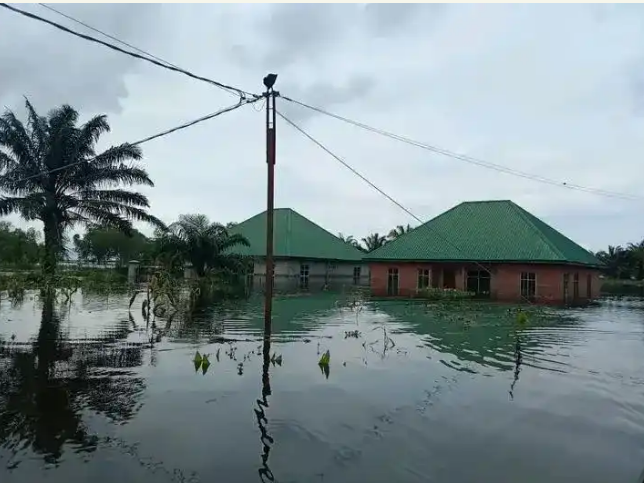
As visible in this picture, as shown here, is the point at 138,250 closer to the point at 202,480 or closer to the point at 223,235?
the point at 223,235

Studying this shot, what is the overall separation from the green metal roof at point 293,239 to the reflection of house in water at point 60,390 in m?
30.1

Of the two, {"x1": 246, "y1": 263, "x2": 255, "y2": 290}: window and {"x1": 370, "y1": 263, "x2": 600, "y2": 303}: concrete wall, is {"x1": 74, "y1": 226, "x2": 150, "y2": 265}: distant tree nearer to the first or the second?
{"x1": 246, "y1": 263, "x2": 255, "y2": 290}: window

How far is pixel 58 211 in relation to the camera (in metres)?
28.2

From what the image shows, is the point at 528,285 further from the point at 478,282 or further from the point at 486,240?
the point at 486,240

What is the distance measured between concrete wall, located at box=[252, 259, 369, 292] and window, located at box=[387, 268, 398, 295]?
605 cm

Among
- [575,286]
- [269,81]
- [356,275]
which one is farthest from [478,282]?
[269,81]

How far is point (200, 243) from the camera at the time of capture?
3419cm

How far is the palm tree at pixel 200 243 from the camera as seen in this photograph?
1326 inches

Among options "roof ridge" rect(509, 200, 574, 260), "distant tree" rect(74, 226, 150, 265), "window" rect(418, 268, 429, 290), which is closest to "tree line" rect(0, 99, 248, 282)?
"window" rect(418, 268, 429, 290)

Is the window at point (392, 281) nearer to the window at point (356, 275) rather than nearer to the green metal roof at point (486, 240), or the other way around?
→ the green metal roof at point (486, 240)

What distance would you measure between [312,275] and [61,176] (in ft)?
71.2

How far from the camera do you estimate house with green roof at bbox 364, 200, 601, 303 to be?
31.1m

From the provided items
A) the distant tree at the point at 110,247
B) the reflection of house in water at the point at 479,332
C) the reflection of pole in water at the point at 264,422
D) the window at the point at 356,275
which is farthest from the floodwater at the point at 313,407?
the distant tree at the point at 110,247

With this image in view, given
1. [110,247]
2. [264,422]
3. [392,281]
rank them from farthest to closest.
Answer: [110,247], [392,281], [264,422]
